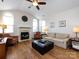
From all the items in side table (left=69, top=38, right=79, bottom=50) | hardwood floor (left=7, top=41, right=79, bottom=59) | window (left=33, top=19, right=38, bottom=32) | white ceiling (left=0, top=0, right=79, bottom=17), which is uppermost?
white ceiling (left=0, top=0, right=79, bottom=17)

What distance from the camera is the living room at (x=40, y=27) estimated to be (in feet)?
16.1

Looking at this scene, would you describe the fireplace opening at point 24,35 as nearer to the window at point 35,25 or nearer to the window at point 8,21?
the window at point 8,21

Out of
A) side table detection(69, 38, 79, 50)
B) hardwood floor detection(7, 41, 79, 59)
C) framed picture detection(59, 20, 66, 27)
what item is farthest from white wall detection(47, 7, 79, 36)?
hardwood floor detection(7, 41, 79, 59)

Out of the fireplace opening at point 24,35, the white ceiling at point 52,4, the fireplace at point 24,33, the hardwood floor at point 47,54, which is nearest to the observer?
the hardwood floor at point 47,54

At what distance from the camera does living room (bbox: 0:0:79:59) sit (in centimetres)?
492

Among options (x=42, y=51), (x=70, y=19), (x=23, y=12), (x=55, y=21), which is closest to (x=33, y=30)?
(x=23, y=12)

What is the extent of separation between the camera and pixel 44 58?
3648 mm

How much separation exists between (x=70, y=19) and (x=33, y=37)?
15.4 feet

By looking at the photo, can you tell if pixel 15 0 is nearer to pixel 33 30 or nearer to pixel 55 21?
pixel 55 21

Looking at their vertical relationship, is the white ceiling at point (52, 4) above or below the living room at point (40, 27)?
above

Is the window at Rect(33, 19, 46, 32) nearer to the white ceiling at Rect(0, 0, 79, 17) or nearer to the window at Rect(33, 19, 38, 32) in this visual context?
the window at Rect(33, 19, 38, 32)

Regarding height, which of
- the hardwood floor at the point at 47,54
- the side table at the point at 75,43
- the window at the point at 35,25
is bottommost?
the hardwood floor at the point at 47,54

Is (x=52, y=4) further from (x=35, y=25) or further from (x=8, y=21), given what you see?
(x=35, y=25)

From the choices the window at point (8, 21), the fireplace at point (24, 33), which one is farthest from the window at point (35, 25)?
the window at point (8, 21)
